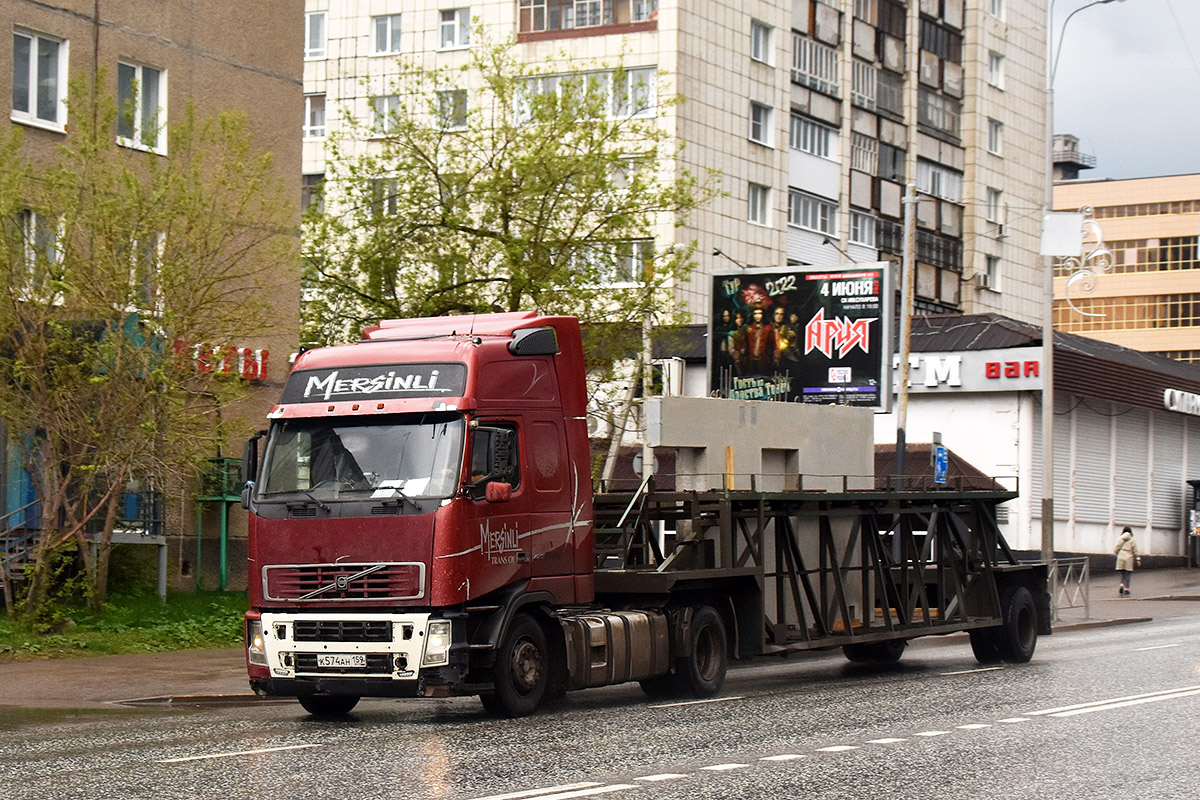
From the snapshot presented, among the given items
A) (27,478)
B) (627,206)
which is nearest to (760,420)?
(627,206)

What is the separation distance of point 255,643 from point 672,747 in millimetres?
4282

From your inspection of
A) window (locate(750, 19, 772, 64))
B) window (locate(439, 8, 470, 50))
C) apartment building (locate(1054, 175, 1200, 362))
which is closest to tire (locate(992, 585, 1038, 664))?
window (locate(750, 19, 772, 64))

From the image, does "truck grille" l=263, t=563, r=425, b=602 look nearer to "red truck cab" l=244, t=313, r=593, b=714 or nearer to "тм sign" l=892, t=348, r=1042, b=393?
"red truck cab" l=244, t=313, r=593, b=714

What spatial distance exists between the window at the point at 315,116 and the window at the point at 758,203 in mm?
15655

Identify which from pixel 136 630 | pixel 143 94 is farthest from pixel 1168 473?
pixel 136 630

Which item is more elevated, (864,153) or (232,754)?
(864,153)

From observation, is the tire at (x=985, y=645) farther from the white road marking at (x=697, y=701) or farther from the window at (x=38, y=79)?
the window at (x=38, y=79)

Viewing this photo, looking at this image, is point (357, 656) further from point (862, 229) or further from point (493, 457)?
point (862, 229)

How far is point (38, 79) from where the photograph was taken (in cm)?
2595

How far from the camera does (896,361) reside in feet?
146

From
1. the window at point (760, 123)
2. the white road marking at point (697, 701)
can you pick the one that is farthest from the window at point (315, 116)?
the white road marking at point (697, 701)

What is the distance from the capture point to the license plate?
45.8ft

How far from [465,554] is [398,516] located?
2.14 ft

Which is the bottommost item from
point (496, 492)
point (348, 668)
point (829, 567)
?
point (348, 668)
